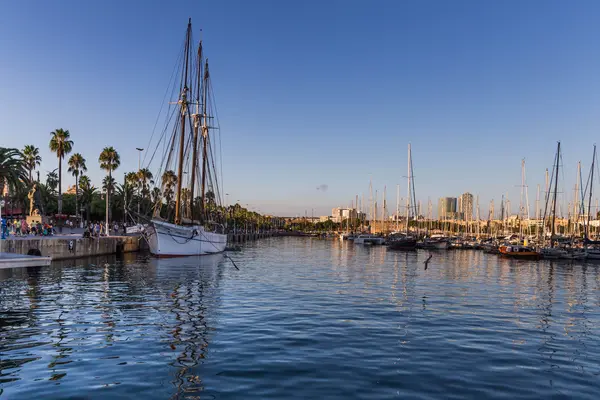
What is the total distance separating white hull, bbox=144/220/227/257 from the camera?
52.8 meters

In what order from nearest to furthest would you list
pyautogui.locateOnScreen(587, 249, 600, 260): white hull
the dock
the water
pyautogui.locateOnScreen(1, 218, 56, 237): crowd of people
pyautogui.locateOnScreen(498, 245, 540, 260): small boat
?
1. the water
2. the dock
3. pyautogui.locateOnScreen(1, 218, 56, 237): crowd of people
4. pyautogui.locateOnScreen(587, 249, 600, 260): white hull
5. pyautogui.locateOnScreen(498, 245, 540, 260): small boat

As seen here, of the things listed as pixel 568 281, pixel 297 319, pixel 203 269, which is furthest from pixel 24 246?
pixel 568 281

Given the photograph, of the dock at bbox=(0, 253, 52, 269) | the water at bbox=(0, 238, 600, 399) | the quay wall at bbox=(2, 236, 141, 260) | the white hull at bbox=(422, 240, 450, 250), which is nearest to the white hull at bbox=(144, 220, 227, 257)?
the quay wall at bbox=(2, 236, 141, 260)

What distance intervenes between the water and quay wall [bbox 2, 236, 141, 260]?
1036cm

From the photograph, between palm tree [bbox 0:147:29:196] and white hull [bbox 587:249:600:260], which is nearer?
palm tree [bbox 0:147:29:196]

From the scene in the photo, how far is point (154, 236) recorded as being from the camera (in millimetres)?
53562

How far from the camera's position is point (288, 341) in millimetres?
15648

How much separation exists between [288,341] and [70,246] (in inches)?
1478

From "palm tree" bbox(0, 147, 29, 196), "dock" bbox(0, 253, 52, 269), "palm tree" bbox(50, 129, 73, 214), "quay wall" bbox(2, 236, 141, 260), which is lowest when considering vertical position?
"quay wall" bbox(2, 236, 141, 260)

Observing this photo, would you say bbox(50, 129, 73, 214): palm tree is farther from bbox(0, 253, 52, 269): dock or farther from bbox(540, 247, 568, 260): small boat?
bbox(540, 247, 568, 260): small boat

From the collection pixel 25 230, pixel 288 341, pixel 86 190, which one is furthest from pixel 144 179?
pixel 288 341

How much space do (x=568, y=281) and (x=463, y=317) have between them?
24181 millimetres

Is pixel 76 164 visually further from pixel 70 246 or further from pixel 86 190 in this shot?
pixel 70 246

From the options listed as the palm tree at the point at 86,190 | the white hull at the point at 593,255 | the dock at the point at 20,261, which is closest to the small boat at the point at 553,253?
the white hull at the point at 593,255
